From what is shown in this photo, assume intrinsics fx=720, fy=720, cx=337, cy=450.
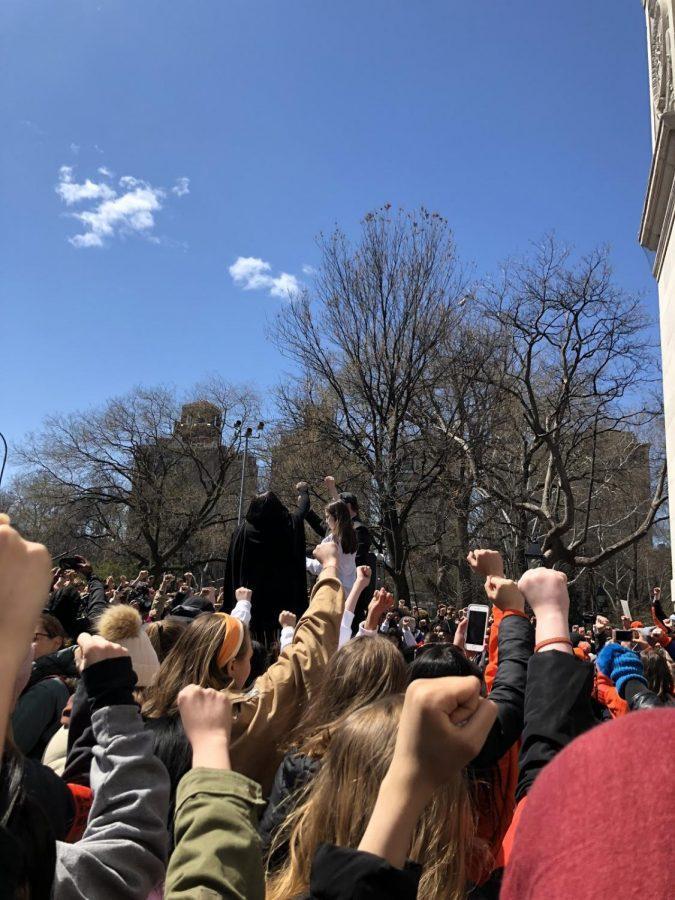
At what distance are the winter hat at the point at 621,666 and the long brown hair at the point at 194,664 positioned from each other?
3154mm

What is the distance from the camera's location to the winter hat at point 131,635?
129 inches

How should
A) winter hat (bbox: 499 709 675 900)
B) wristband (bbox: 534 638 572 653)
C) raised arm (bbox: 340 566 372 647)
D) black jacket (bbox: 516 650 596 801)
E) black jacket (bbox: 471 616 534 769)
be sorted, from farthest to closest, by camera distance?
raised arm (bbox: 340 566 372 647), black jacket (bbox: 471 616 534 769), wristband (bbox: 534 638 572 653), black jacket (bbox: 516 650 596 801), winter hat (bbox: 499 709 675 900)

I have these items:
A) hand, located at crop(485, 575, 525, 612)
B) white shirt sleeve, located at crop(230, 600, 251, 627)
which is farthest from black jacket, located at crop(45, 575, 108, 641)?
hand, located at crop(485, 575, 525, 612)

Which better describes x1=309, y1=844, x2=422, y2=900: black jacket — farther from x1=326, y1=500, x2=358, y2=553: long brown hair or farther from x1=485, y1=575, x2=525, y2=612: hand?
x1=326, y1=500, x2=358, y2=553: long brown hair

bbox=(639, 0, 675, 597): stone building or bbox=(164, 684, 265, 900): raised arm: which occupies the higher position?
bbox=(639, 0, 675, 597): stone building

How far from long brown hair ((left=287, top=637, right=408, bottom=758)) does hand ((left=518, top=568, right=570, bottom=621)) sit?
2.39 feet

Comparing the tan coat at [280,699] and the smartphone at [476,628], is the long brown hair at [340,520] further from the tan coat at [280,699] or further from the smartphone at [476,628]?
the tan coat at [280,699]

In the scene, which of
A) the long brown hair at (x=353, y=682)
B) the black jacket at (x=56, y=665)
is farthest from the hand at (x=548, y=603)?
the black jacket at (x=56, y=665)

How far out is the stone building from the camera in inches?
435

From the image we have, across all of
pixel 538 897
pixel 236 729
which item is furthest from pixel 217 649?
pixel 538 897

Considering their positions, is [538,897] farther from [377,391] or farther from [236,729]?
[377,391]

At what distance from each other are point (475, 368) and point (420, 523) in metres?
11.1

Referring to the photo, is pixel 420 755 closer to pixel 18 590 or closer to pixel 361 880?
pixel 361 880

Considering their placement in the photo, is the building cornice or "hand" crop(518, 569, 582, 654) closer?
"hand" crop(518, 569, 582, 654)
